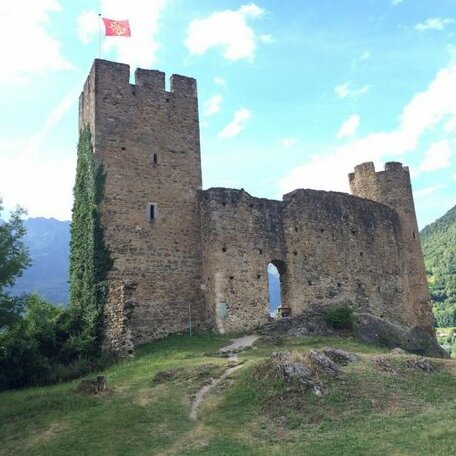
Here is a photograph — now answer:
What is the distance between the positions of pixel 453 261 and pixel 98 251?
6369 cm

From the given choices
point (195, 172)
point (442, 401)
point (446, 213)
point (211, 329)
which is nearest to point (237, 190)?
point (195, 172)

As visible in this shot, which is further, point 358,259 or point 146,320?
point 358,259

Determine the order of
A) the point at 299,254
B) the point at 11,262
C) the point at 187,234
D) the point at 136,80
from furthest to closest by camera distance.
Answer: the point at 299,254 < the point at 136,80 < the point at 187,234 < the point at 11,262

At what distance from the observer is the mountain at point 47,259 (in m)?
131

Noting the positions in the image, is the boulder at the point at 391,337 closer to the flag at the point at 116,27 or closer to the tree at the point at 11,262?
the tree at the point at 11,262

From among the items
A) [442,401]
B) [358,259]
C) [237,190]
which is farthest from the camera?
[358,259]

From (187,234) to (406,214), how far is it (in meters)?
15.5

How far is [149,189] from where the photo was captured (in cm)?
2794

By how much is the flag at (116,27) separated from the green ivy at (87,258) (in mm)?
4666

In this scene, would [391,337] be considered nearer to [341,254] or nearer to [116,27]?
[341,254]

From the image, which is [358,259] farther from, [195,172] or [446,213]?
[446,213]

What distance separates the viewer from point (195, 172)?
96.4ft

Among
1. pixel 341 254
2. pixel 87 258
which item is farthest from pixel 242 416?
pixel 341 254

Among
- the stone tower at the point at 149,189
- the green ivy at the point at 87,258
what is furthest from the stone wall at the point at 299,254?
the green ivy at the point at 87,258
